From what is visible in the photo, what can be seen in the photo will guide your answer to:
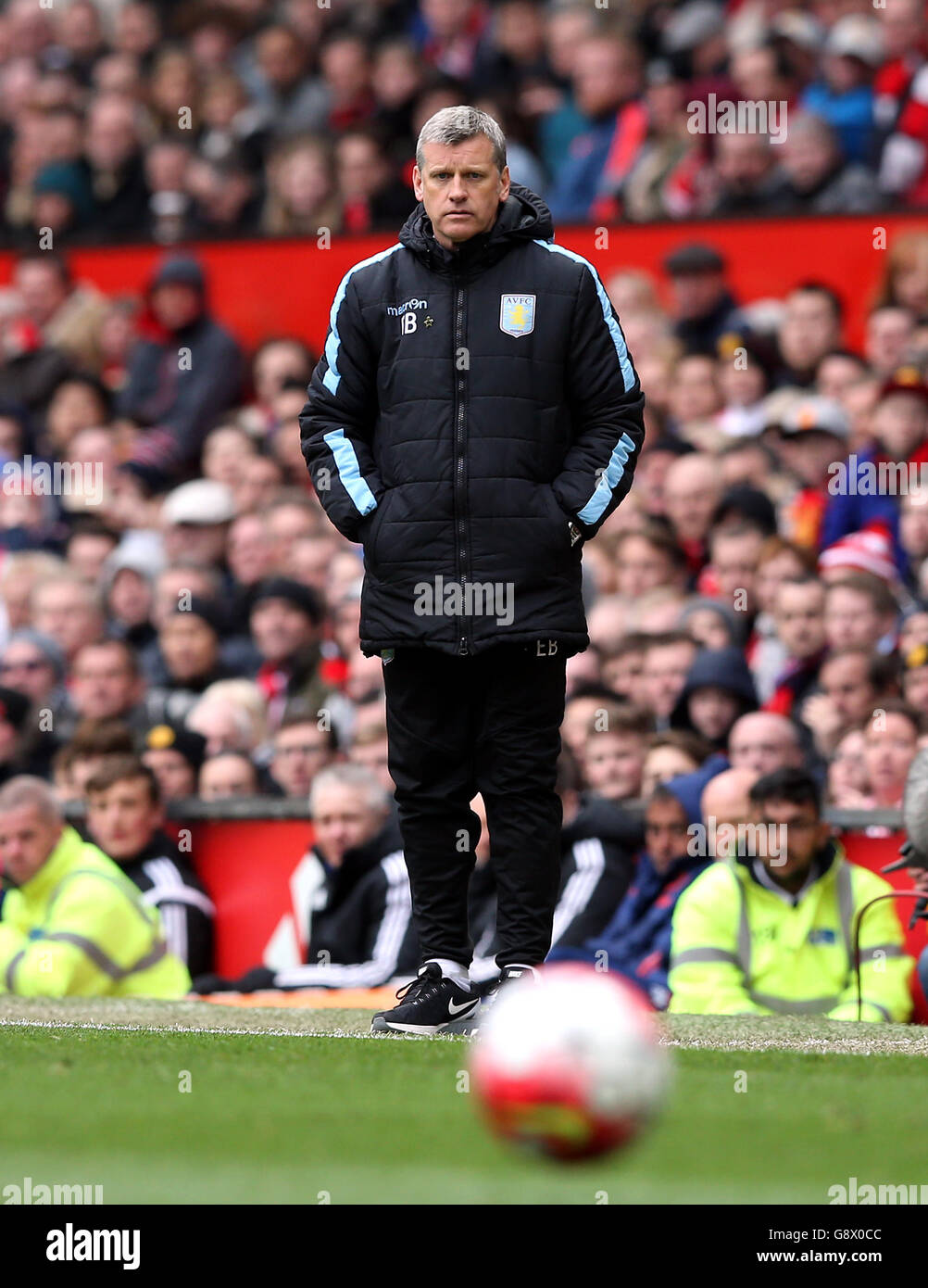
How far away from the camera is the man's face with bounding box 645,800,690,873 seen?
9.31 meters

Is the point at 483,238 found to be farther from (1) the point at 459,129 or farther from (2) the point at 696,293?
(2) the point at 696,293

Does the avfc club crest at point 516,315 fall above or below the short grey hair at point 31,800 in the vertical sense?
above

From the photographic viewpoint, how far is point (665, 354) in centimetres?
1302

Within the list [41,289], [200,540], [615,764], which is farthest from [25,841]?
[41,289]

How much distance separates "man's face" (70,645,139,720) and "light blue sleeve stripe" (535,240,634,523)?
572cm

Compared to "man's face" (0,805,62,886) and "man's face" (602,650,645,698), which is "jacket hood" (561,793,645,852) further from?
"man's face" (0,805,62,886)

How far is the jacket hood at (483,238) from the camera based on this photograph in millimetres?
6816

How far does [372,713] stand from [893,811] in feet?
8.53

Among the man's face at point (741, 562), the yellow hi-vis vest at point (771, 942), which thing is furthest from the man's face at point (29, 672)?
the yellow hi-vis vest at point (771, 942)

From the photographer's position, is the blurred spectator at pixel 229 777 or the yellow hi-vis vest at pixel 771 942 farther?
the blurred spectator at pixel 229 777

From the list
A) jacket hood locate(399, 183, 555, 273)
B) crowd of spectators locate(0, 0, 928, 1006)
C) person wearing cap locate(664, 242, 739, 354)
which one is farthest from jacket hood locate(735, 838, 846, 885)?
person wearing cap locate(664, 242, 739, 354)

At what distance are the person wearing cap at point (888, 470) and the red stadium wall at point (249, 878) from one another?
3184mm

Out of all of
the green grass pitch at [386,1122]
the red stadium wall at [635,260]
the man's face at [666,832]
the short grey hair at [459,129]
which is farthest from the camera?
the red stadium wall at [635,260]

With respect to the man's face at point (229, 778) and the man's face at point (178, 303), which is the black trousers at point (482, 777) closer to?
the man's face at point (229, 778)
